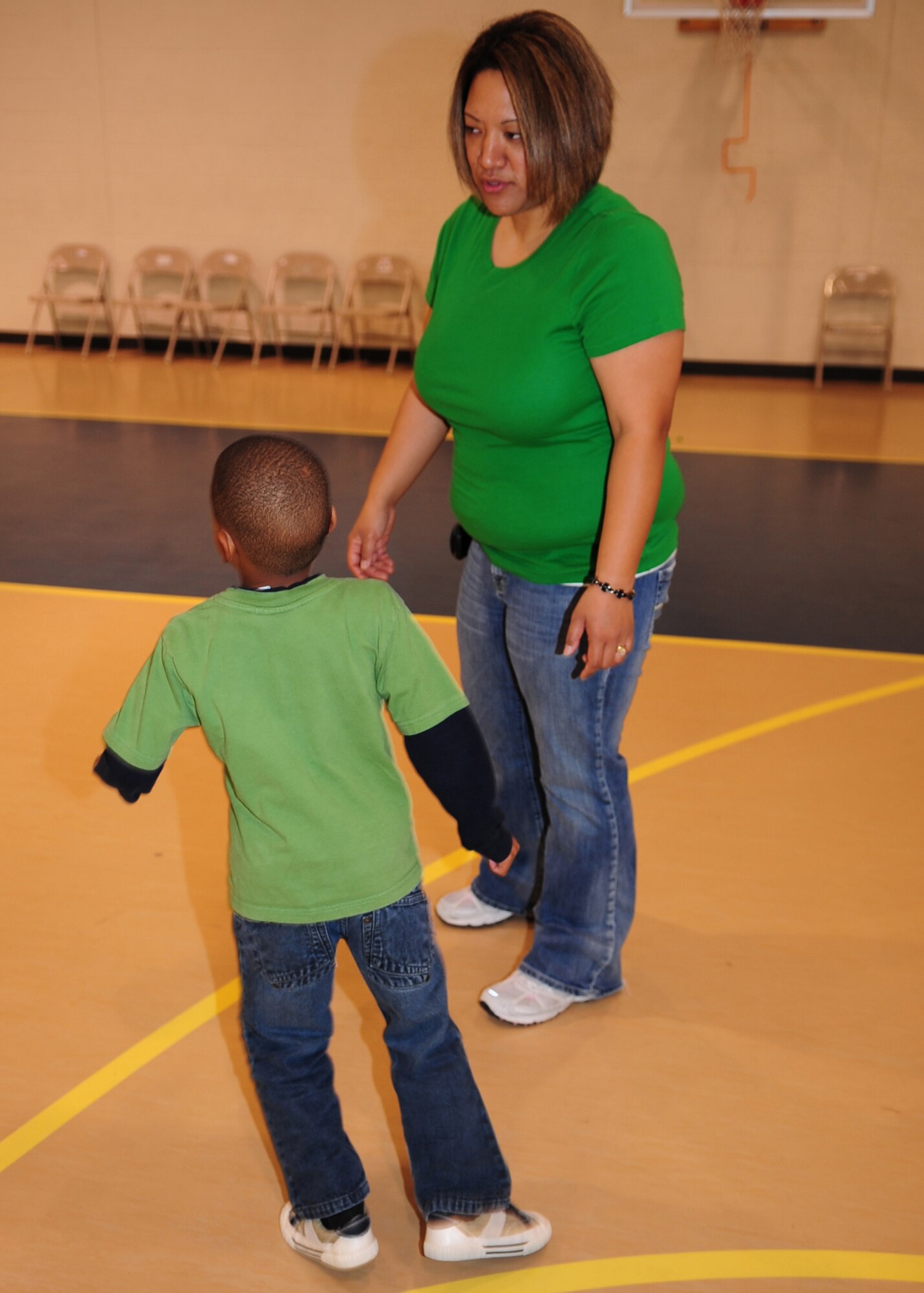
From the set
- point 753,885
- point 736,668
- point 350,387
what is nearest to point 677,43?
point 350,387

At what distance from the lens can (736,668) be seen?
381 centimetres

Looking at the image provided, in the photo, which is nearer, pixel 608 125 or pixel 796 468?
pixel 608 125

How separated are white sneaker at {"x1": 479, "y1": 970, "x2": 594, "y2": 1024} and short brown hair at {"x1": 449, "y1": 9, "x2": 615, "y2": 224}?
1360 millimetres

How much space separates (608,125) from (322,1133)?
1.52 m

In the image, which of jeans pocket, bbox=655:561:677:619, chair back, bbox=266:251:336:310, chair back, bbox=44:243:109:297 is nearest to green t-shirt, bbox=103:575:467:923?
jeans pocket, bbox=655:561:677:619

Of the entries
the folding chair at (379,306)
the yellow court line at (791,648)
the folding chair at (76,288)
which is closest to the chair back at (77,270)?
the folding chair at (76,288)

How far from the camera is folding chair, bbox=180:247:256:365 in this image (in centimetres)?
955

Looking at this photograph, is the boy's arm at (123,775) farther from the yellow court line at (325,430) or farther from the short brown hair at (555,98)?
the yellow court line at (325,430)

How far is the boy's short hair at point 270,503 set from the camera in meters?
1.42

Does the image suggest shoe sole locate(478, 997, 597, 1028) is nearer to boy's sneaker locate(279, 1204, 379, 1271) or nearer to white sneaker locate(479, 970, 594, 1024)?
white sneaker locate(479, 970, 594, 1024)

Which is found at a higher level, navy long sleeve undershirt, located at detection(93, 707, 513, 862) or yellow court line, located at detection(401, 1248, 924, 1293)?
navy long sleeve undershirt, located at detection(93, 707, 513, 862)

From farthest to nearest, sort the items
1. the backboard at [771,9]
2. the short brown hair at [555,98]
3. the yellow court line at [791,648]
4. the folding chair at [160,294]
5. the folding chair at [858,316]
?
1. the folding chair at [160,294]
2. the folding chair at [858,316]
3. the backboard at [771,9]
4. the yellow court line at [791,648]
5. the short brown hair at [555,98]

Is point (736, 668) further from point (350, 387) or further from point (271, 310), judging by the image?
point (271, 310)

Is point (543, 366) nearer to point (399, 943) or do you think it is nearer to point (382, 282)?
point (399, 943)
